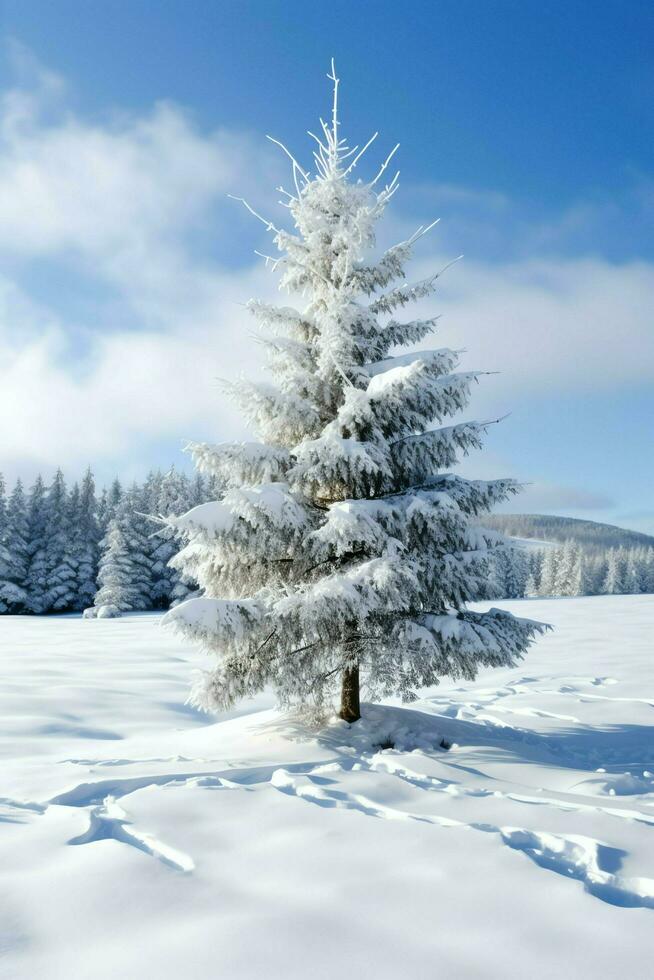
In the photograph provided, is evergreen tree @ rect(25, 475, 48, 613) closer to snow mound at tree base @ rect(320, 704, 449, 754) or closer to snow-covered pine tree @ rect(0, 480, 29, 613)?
snow-covered pine tree @ rect(0, 480, 29, 613)

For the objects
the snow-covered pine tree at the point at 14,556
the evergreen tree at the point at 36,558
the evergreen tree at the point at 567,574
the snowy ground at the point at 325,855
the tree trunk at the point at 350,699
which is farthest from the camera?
the evergreen tree at the point at 567,574

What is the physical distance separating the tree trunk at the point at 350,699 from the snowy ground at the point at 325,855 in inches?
16.7

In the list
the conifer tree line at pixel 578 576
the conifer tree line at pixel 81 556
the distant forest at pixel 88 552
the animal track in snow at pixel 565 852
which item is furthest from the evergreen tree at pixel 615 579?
the animal track in snow at pixel 565 852

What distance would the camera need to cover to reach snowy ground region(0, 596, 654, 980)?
2609 mm

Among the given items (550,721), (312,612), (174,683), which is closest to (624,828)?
(312,612)

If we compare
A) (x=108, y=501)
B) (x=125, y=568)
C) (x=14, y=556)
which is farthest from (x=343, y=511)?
(x=108, y=501)

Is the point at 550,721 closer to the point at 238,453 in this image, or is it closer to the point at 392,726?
the point at 392,726

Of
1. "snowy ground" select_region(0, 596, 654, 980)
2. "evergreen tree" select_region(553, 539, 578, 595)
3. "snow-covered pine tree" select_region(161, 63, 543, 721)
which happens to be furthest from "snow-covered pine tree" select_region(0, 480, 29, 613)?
"evergreen tree" select_region(553, 539, 578, 595)

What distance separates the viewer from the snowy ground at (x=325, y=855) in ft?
8.56

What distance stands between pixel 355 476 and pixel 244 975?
537 centimetres

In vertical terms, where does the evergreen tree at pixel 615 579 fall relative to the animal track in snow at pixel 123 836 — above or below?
above

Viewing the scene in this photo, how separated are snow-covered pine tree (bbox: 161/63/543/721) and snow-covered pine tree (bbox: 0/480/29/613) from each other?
140 ft

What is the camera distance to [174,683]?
524 inches

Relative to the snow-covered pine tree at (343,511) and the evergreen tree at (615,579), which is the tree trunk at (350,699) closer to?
the snow-covered pine tree at (343,511)
